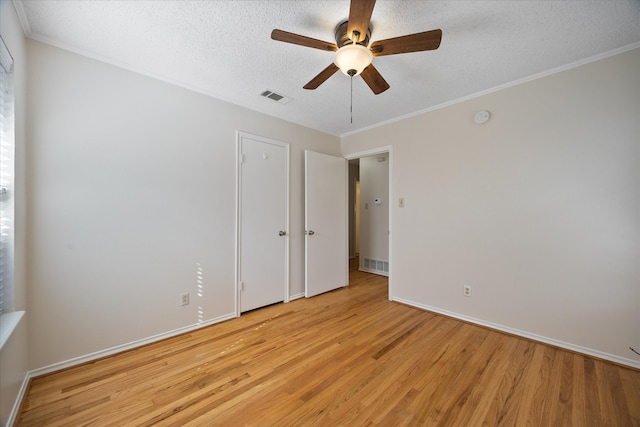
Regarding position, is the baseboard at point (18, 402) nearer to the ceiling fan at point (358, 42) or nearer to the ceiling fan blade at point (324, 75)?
the ceiling fan at point (358, 42)

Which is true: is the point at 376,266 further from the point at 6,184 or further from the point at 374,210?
the point at 6,184

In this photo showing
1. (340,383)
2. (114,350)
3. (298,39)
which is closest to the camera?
(298,39)

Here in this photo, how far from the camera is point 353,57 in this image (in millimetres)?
1588

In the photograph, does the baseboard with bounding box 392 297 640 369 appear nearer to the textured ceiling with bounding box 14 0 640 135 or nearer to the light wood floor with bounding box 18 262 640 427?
the light wood floor with bounding box 18 262 640 427

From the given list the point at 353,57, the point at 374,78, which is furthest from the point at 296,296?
the point at 353,57

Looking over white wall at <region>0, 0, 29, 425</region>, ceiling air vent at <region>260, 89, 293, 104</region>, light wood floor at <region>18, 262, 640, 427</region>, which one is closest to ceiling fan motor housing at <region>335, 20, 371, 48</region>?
ceiling air vent at <region>260, 89, 293, 104</region>

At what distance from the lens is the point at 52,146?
1800 mm

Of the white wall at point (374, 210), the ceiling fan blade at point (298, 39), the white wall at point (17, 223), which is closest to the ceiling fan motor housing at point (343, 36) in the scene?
the ceiling fan blade at point (298, 39)

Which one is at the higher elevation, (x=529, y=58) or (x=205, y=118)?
(x=529, y=58)

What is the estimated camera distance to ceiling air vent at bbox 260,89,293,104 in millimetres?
2629

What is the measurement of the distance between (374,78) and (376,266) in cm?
363

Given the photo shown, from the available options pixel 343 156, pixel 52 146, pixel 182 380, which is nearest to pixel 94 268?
pixel 52 146

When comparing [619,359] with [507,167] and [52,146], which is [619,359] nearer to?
[507,167]

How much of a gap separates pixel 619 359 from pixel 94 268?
4.25m
